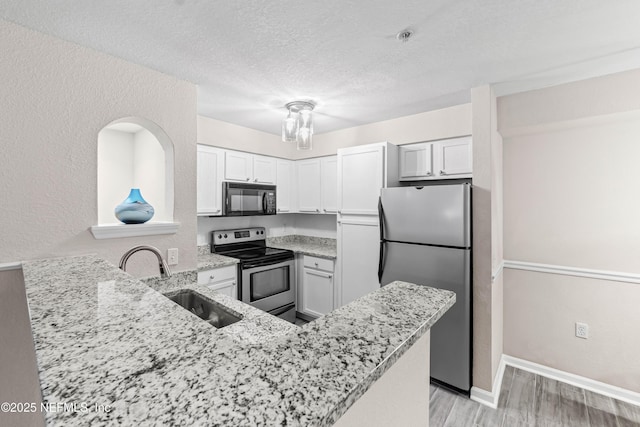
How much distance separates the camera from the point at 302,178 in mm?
3934

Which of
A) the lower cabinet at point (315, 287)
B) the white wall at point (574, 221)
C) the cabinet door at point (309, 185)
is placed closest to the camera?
the white wall at point (574, 221)

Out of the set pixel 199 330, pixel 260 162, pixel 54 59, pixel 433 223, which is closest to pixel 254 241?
pixel 260 162

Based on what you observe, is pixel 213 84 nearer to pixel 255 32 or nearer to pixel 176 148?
pixel 176 148

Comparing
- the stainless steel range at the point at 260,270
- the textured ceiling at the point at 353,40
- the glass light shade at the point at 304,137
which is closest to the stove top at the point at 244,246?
the stainless steel range at the point at 260,270

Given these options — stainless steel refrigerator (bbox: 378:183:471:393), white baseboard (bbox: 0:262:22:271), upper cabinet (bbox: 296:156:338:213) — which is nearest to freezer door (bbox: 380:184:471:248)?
stainless steel refrigerator (bbox: 378:183:471:393)

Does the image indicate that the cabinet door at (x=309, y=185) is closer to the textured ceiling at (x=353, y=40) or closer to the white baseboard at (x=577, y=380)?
the textured ceiling at (x=353, y=40)

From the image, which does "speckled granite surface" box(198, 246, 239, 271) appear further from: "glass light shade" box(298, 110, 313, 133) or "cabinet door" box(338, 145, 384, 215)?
"glass light shade" box(298, 110, 313, 133)

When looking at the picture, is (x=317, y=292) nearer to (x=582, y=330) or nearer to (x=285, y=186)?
(x=285, y=186)

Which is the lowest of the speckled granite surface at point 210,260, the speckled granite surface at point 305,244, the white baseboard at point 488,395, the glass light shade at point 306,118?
the white baseboard at point 488,395

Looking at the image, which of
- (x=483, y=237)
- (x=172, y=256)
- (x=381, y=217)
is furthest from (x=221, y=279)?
(x=483, y=237)

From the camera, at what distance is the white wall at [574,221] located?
2.17 metres

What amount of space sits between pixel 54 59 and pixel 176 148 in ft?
2.55

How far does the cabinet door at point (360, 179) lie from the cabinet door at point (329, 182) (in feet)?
1.17

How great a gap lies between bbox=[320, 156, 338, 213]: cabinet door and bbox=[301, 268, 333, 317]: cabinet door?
0.83 meters
